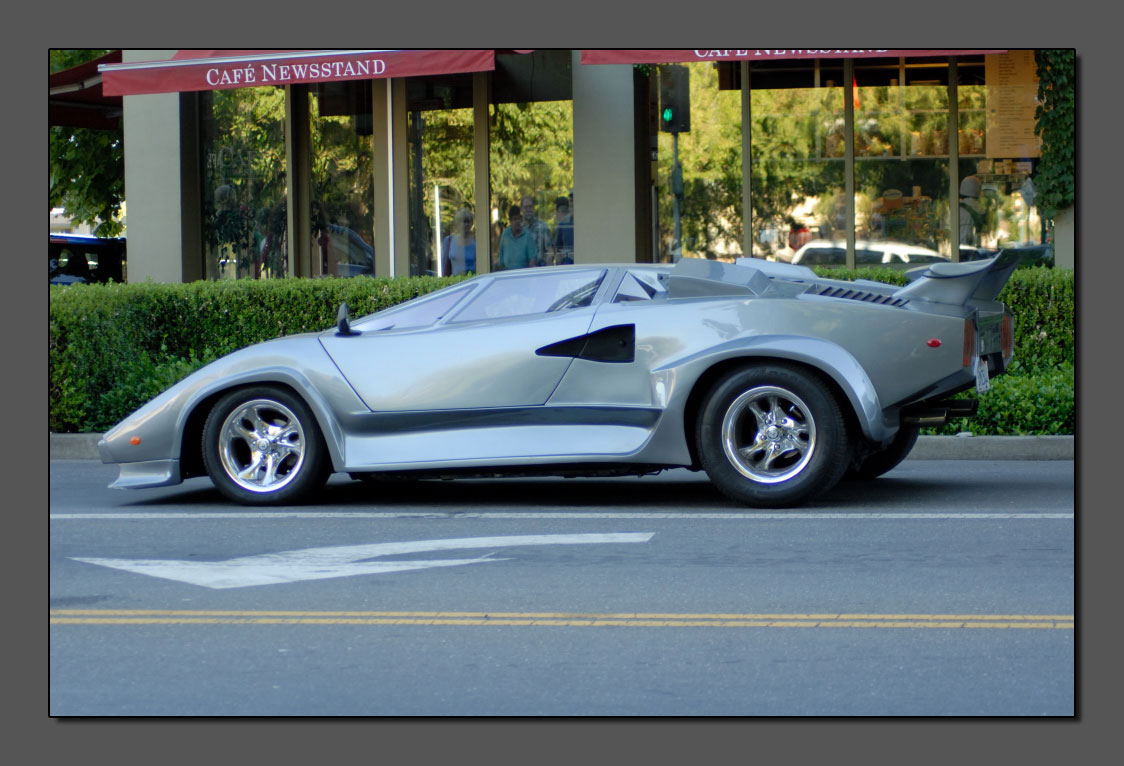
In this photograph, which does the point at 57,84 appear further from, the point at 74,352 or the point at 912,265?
the point at 912,265

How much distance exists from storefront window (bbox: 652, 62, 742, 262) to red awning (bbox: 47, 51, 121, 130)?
7.48 metres

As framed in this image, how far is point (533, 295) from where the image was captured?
8.38 metres

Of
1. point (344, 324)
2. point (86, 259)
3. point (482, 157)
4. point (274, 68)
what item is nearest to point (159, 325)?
point (274, 68)

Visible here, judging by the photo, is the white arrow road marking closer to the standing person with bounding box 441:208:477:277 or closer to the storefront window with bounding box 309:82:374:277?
the standing person with bounding box 441:208:477:277

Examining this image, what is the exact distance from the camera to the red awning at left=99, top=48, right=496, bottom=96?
13703mm

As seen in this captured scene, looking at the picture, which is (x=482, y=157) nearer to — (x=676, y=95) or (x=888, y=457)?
(x=676, y=95)

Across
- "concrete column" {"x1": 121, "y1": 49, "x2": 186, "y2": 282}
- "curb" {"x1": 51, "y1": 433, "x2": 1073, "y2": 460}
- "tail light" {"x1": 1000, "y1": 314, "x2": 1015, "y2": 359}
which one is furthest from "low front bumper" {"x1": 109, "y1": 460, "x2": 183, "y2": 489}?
"concrete column" {"x1": 121, "y1": 49, "x2": 186, "y2": 282}

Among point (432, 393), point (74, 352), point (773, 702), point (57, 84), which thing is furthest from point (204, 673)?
point (57, 84)

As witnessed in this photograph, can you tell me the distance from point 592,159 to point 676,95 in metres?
A: 1.15

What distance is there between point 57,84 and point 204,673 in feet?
55.3

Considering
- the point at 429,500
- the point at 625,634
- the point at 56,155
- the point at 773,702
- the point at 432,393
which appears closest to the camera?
the point at 773,702

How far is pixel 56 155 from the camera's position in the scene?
24281mm

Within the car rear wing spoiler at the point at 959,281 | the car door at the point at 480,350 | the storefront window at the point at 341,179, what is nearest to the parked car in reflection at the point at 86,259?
the storefront window at the point at 341,179

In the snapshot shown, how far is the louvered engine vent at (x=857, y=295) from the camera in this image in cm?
784
